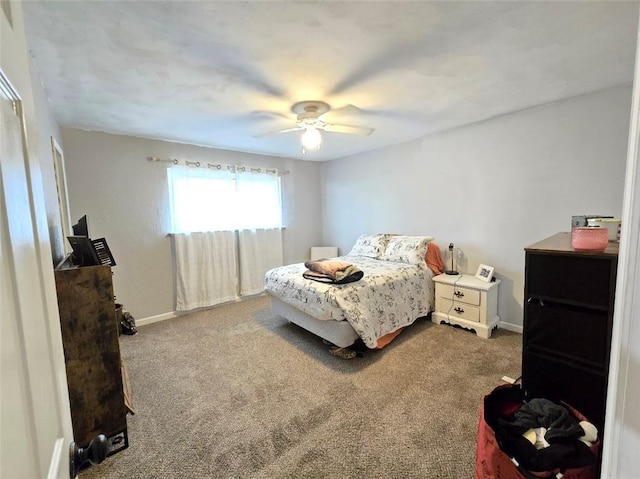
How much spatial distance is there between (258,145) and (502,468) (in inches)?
148

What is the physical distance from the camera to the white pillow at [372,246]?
3.75 m

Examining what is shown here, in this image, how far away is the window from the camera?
11.7ft

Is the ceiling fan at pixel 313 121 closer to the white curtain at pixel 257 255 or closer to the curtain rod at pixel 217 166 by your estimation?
the curtain rod at pixel 217 166

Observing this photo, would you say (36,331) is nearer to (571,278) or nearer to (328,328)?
(571,278)

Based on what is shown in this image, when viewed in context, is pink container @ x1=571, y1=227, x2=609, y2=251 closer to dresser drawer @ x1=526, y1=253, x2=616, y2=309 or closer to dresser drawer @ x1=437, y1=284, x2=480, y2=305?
dresser drawer @ x1=526, y1=253, x2=616, y2=309

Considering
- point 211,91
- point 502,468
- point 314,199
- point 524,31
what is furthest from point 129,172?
Result: point 502,468

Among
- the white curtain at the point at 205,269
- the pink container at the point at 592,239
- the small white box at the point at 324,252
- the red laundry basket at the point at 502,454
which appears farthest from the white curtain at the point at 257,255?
the pink container at the point at 592,239

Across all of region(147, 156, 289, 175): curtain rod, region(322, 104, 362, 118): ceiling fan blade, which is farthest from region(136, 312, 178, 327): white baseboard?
region(322, 104, 362, 118): ceiling fan blade

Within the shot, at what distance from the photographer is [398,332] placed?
2.89 meters

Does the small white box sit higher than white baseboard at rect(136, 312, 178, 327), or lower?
higher

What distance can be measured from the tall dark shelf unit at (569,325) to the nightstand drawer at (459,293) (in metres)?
1.36

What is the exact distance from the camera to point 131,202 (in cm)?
327

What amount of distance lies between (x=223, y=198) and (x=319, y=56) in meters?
2.71

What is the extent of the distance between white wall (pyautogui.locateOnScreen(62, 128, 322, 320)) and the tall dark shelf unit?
3721 millimetres
